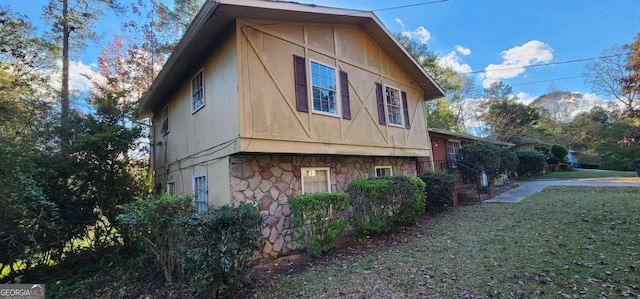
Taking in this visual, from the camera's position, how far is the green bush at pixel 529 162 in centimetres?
1884

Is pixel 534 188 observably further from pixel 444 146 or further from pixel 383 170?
pixel 383 170

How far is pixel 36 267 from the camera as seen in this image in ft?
22.7

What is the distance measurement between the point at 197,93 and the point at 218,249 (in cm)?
518

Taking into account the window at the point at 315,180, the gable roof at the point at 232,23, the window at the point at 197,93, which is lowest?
the window at the point at 315,180

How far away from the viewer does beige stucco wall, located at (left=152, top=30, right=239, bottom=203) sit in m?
5.78

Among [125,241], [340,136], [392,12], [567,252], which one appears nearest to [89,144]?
[125,241]

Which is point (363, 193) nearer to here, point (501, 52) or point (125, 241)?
point (125, 241)

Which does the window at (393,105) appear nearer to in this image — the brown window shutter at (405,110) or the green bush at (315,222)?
the brown window shutter at (405,110)

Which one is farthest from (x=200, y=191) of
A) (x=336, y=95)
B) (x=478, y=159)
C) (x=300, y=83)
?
(x=478, y=159)

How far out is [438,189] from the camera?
348 inches

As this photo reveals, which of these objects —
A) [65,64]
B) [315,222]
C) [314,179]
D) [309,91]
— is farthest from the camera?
[65,64]

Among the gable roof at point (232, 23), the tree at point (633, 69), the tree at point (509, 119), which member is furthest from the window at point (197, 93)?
the tree at point (509, 119)

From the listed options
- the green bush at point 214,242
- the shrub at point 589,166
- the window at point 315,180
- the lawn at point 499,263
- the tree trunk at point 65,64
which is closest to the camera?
the lawn at point 499,263

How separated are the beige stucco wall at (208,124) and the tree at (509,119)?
25.7m
